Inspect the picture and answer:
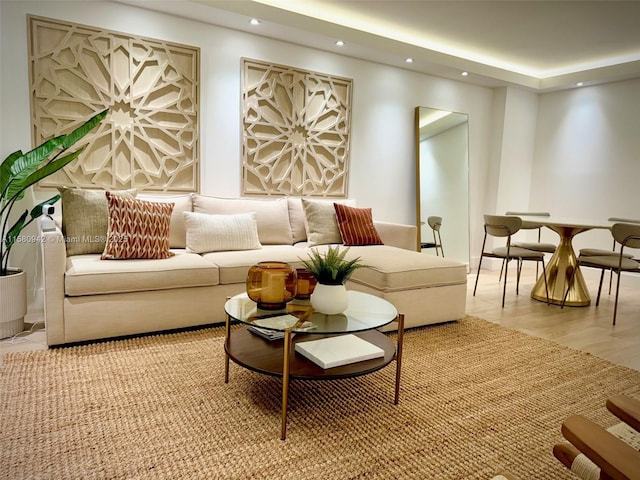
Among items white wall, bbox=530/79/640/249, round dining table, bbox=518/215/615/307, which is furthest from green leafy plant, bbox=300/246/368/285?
white wall, bbox=530/79/640/249

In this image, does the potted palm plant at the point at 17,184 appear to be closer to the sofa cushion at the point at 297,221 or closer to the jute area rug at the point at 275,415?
the jute area rug at the point at 275,415

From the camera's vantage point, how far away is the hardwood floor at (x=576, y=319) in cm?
296

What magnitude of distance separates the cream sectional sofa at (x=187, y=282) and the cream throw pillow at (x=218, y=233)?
2.8 inches

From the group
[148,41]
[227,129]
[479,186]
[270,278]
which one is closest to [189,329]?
[270,278]

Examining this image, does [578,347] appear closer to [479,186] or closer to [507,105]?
[479,186]

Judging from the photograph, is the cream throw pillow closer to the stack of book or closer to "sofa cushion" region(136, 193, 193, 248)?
"sofa cushion" region(136, 193, 193, 248)

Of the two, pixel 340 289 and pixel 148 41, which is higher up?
pixel 148 41

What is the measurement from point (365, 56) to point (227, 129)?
5.49 ft

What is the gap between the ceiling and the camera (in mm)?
3664

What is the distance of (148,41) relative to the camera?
11.5ft

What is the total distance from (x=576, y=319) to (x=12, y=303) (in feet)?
13.3

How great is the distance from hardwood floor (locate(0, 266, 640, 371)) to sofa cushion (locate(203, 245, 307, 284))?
3.64 ft

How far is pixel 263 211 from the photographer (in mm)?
3805

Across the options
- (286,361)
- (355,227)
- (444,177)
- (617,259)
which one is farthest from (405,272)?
(444,177)
